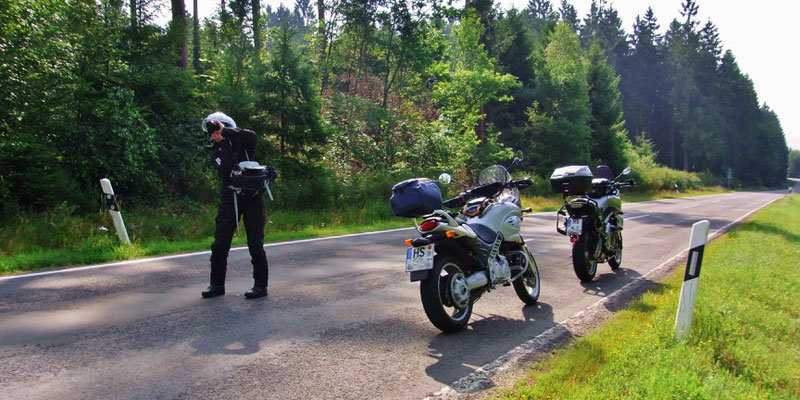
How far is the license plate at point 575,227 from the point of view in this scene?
7.23 m

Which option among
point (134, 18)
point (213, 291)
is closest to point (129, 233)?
point (213, 291)

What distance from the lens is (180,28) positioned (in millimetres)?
13328

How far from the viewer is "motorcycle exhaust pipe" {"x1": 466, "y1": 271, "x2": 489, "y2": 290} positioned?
488 centimetres

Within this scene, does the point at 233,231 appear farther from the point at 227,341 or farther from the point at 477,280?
the point at 477,280

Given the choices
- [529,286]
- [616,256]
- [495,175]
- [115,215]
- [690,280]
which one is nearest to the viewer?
[690,280]

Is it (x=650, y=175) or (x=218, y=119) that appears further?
(x=650, y=175)

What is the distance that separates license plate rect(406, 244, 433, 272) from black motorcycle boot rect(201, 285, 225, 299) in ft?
7.55

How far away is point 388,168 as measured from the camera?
19078 mm

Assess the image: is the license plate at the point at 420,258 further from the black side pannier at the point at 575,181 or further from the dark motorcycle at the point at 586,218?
the black side pannier at the point at 575,181

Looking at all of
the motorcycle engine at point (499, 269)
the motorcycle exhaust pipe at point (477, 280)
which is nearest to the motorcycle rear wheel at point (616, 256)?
the motorcycle engine at point (499, 269)

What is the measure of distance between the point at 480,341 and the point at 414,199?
1364 millimetres

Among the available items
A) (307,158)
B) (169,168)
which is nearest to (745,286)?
(307,158)

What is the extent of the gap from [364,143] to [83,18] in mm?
9471

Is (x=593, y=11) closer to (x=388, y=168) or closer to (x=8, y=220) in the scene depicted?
(x=388, y=168)
